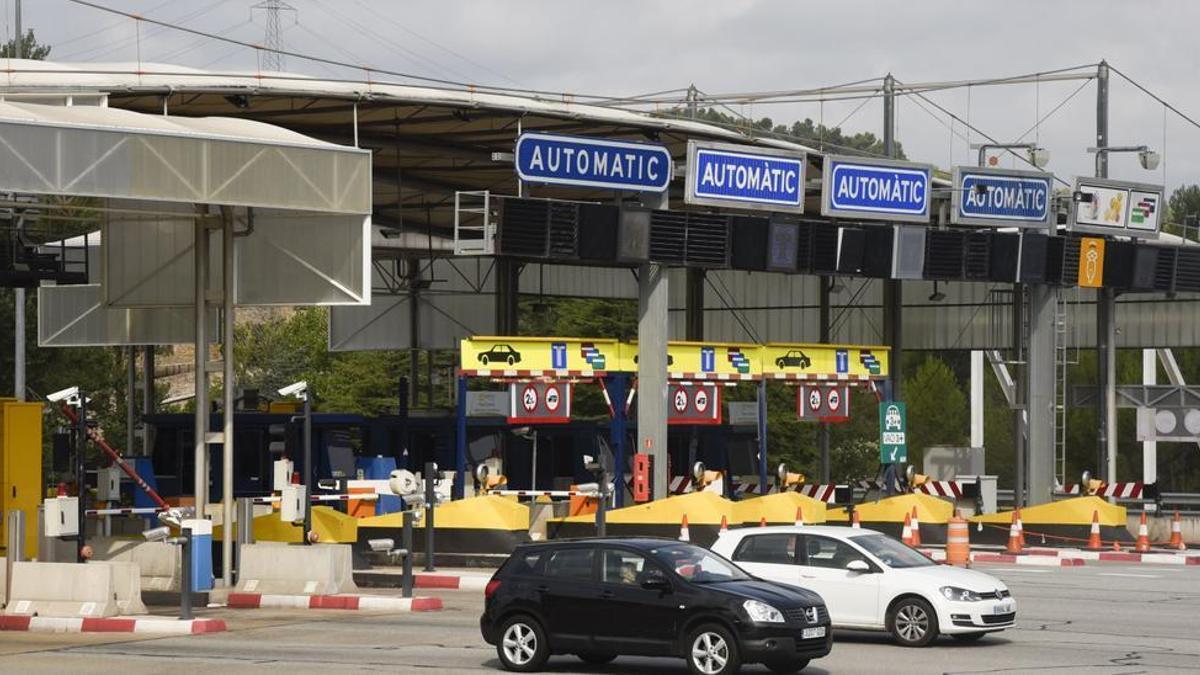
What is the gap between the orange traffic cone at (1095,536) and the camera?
3755 centimetres

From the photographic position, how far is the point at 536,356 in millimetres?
39062

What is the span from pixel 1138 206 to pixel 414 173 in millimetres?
18601

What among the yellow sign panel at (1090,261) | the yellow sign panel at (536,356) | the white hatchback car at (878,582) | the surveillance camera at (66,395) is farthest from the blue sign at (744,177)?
the white hatchback car at (878,582)

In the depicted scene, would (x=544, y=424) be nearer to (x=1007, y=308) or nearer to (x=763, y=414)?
(x=763, y=414)

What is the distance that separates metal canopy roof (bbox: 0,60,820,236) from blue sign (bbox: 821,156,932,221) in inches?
45.9

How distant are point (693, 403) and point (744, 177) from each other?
16.9 feet

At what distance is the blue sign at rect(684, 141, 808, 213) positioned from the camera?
40.4m

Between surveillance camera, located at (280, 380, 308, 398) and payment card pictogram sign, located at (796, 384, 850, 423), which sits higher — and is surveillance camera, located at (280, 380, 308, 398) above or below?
above

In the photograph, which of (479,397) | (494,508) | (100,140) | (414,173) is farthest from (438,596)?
(414,173)

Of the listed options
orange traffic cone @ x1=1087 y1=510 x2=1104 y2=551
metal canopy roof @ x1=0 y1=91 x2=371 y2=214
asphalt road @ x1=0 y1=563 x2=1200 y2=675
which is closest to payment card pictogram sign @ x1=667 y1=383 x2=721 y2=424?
orange traffic cone @ x1=1087 y1=510 x2=1104 y2=551

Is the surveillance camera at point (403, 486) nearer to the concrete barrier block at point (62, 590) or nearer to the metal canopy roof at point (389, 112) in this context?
the concrete barrier block at point (62, 590)

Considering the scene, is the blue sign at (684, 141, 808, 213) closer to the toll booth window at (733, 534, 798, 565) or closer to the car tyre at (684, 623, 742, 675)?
the toll booth window at (733, 534, 798, 565)

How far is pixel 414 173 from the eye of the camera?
50.2m

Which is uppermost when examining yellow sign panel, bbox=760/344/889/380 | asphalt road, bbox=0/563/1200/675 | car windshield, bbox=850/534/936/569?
yellow sign panel, bbox=760/344/889/380
